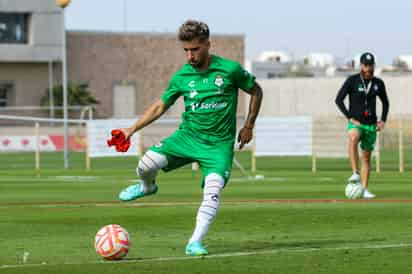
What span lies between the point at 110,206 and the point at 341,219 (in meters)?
3.93

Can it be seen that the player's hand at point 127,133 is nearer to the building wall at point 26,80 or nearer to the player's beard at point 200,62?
A: the player's beard at point 200,62

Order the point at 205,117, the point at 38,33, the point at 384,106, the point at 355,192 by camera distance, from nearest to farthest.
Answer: the point at 205,117 → the point at 355,192 → the point at 384,106 → the point at 38,33

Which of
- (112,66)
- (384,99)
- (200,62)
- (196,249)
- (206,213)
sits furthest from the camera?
(112,66)

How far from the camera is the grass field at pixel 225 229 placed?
933 cm

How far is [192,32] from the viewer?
402 inches

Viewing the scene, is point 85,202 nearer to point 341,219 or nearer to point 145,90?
point 341,219

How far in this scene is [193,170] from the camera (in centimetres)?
3114

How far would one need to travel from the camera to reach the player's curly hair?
1021 cm

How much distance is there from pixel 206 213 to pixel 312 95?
58.6m

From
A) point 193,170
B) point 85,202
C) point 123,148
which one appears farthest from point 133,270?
point 193,170

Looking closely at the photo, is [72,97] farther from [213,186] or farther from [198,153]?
[213,186]

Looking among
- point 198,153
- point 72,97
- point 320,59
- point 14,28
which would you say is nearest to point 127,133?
point 198,153

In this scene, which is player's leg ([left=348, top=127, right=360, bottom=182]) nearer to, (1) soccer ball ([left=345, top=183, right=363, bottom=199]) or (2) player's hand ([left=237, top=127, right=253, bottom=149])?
(1) soccer ball ([left=345, top=183, right=363, bottom=199])

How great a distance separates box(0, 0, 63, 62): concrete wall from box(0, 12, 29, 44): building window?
431 millimetres
